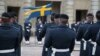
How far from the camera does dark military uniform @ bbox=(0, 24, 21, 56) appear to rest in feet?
29.8

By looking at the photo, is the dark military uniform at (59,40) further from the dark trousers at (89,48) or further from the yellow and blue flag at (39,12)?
the yellow and blue flag at (39,12)

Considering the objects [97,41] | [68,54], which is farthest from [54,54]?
[97,41]

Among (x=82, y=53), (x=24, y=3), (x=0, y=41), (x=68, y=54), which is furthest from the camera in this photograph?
(x=24, y=3)

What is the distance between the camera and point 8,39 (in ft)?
30.0

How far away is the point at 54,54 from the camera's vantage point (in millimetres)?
9703

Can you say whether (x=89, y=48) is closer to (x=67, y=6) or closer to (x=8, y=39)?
(x=8, y=39)

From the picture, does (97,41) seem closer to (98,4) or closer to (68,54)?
(68,54)

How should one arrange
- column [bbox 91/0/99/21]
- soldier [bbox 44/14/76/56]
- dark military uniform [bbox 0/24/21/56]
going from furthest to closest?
column [bbox 91/0/99/21] → soldier [bbox 44/14/76/56] → dark military uniform [bbox 0/24/21/56]

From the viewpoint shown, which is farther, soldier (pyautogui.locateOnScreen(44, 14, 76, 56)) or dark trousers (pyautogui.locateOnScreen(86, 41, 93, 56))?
dark trousers (pyautogui.locateOnScreen(86, 41, 93, 56))

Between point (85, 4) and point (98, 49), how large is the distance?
2602cm

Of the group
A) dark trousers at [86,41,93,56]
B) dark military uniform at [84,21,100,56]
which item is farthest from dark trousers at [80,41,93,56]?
dark military uniform at [84,21,100,56]

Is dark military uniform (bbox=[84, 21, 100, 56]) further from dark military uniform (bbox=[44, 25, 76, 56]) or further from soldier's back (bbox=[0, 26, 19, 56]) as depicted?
soldier's back (bbox=[0, 26, 19, 56])

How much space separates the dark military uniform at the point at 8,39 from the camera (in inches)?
358

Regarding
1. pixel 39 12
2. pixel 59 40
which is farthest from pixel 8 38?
pixel 39 12
